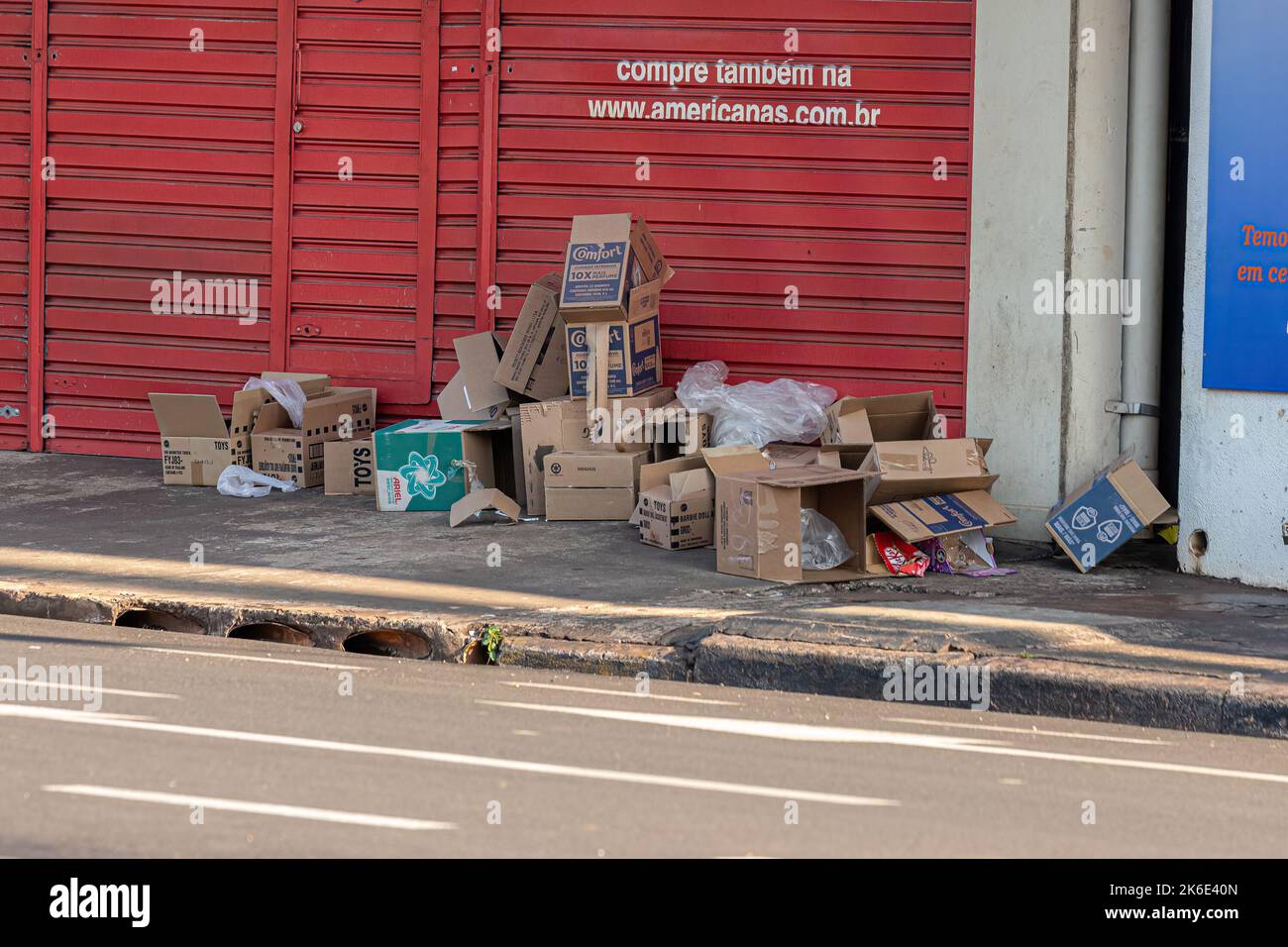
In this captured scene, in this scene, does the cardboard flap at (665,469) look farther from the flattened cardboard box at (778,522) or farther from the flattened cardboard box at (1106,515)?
the flattened cardboard box at (1106,515)

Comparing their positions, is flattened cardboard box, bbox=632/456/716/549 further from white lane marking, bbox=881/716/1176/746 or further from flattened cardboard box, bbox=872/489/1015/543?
white lane marking, bbox=881/716/1176/746

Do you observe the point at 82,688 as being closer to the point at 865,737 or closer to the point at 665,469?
the point at 865,737

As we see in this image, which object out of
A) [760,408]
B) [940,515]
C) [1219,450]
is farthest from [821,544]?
[1219,450]

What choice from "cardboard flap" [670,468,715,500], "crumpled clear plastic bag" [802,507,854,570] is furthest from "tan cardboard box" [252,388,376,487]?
"crumpled clear plastic bag" [802,507,854,570]

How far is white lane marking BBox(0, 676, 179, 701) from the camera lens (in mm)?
5797

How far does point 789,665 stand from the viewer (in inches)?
250

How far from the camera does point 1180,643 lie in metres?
6.54

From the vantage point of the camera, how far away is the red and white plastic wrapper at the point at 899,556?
311 inches

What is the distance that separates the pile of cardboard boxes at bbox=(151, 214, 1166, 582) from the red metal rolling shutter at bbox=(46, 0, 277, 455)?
2.99ft

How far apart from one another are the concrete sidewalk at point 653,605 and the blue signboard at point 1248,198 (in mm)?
1157

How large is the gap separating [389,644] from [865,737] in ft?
7.46

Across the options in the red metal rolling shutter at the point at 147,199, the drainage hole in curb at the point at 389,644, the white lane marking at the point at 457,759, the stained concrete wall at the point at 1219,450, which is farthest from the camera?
the red metal rolling shutter at the point at 147,199

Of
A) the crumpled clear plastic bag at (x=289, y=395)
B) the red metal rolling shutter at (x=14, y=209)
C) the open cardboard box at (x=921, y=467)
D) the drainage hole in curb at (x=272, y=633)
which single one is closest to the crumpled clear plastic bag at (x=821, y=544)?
the open cardboard box at (x=921, y=467)

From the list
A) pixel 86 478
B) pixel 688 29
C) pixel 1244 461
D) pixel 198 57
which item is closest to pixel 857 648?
pixel 1244 461
